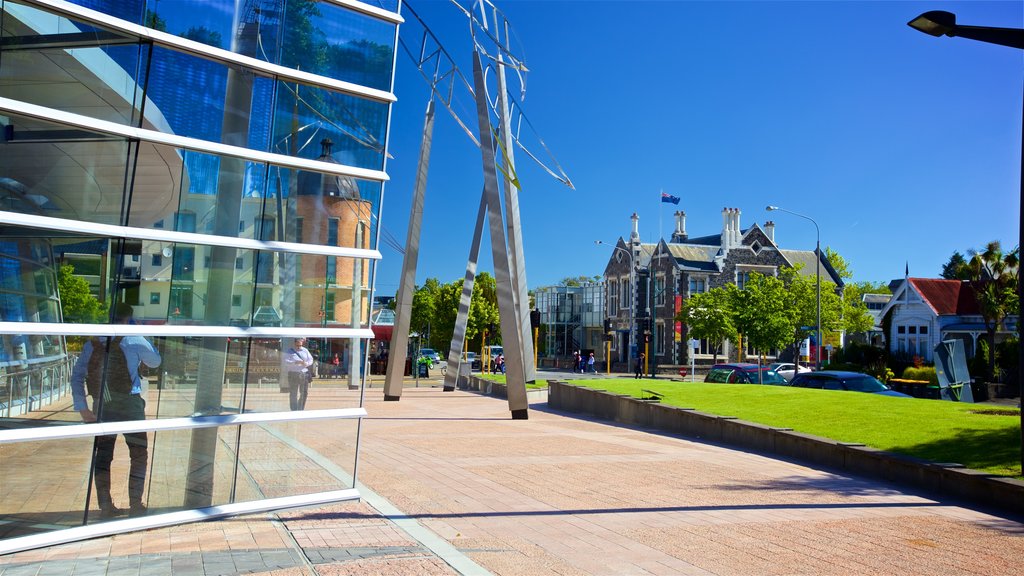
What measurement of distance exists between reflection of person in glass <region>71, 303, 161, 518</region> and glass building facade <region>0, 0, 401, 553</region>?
1.6 inches

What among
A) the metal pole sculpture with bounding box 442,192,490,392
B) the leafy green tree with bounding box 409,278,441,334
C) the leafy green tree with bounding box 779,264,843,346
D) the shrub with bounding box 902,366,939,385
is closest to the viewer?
the metal pole sculpture with bounding box 442,192,490,392

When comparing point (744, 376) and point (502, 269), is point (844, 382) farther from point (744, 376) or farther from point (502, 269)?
point (502, 269)

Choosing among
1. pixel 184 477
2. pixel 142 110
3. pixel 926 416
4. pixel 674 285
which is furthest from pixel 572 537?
pixel 674 285

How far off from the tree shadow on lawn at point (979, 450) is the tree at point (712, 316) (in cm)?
4072

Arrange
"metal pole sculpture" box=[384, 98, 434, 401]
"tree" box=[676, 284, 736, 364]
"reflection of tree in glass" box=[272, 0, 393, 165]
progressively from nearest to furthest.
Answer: "reflection of tree in glass" box=[272, 0, 393, 165], "metal pole sculpture" box=[384, 98, 434, 401], "tree" box=[676, 284, 736, 364]

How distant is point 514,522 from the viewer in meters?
8.04

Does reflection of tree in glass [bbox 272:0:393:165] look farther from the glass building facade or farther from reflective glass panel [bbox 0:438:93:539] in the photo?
reflective glass panel [bbox 0:438:93:539]

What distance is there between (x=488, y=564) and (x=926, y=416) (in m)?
11.3

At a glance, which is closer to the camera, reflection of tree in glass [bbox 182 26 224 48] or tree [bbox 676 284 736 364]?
reflection of tree in glass [bbox 182 26 224 48]

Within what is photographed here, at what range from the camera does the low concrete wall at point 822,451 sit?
990 cm

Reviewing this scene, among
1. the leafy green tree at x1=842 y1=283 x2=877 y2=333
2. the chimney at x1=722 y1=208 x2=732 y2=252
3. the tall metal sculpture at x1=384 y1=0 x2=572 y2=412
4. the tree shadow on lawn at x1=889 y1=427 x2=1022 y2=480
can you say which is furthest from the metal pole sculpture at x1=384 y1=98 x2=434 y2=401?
the leafy green tree at x1=842 y1=283 x2=877 y2=333

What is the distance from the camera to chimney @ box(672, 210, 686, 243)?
74.9m

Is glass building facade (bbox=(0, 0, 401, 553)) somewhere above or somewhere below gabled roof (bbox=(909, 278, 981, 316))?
below

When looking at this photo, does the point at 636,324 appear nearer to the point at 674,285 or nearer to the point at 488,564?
the point at 674,285
